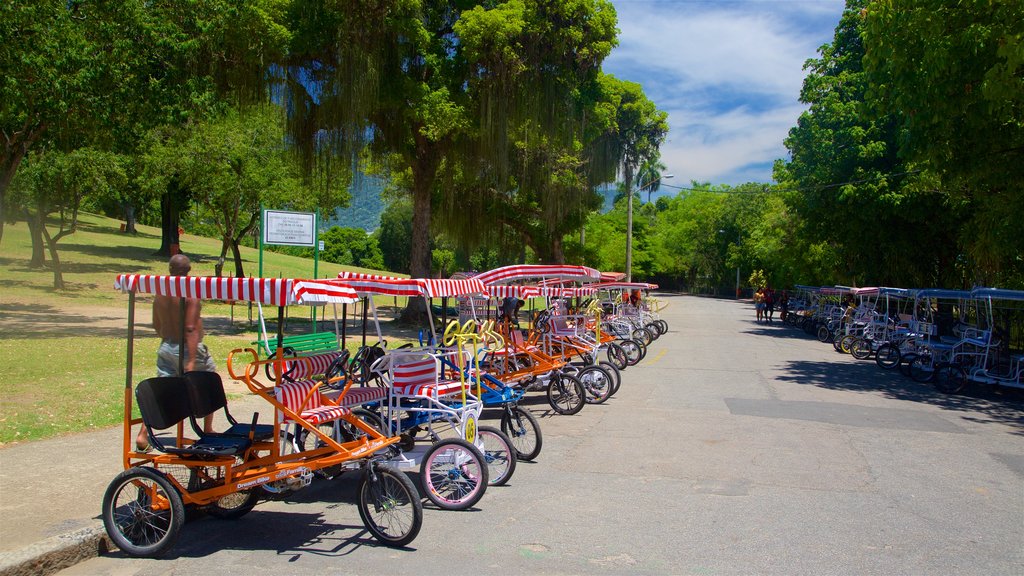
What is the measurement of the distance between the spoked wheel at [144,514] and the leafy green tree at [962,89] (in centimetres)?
1260

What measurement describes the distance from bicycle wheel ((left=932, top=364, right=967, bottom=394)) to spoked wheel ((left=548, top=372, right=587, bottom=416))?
8.43 m

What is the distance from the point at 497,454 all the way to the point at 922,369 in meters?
12.8

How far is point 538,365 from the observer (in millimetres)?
11555

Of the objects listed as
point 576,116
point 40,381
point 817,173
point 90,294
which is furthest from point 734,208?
point 40,381

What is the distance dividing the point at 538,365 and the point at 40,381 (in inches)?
307

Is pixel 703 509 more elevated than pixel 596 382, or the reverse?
pixel 596 382

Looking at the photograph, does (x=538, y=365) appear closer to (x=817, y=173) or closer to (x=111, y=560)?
(x=111, y=560)

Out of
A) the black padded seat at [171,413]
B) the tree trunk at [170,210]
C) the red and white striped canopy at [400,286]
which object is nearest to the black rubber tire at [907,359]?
the red and white striped canopy at [400,286]

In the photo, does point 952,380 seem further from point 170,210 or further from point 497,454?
point 170,210

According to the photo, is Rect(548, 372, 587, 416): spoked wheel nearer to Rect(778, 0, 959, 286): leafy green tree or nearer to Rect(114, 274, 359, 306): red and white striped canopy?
Rect(114, 274, 359, 306): red and white striped canopy

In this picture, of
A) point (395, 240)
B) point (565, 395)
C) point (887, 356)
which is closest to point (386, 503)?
point (565, 395)

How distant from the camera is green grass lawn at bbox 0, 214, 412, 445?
9312 mm

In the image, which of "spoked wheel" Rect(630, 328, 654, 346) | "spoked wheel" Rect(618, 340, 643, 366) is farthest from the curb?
"spoked wheel" Rect(630, 328, 654, 346)

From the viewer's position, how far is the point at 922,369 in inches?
A: 630
